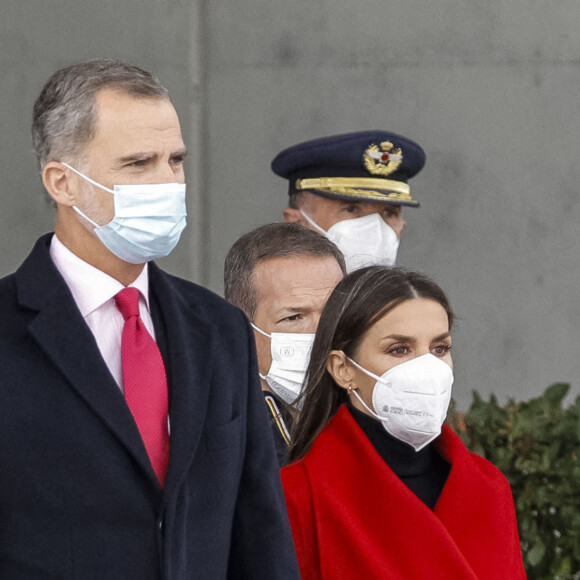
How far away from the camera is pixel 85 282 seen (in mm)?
2352

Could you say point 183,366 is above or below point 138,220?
below

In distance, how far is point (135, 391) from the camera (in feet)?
7.46

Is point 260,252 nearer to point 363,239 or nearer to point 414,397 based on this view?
point 363,239

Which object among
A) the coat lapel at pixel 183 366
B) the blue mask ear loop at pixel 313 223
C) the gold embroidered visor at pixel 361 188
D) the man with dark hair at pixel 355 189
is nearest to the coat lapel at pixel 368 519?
the coat lapel at pixel 183 366

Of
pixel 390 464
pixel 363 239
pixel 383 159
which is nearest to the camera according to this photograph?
pixel 390 464

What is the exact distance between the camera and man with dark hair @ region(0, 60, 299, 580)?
216 centimetres

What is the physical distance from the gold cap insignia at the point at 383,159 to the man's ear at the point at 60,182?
2.53 meters

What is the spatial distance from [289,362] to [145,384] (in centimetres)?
130

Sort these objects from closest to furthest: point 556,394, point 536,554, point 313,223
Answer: point 536,554, point 556,394, point 313,223

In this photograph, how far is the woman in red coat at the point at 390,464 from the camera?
9.62 feet

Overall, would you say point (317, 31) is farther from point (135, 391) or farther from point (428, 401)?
point (135, 391)

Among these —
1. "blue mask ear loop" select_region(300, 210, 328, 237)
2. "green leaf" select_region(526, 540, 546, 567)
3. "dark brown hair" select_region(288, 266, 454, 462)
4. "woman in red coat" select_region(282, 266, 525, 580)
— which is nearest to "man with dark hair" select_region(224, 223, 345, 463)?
"dark brown hair" select_region(288, 266, 454, 462)

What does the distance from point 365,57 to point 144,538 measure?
408cm

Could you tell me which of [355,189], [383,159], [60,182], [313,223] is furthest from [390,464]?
[383,159]
